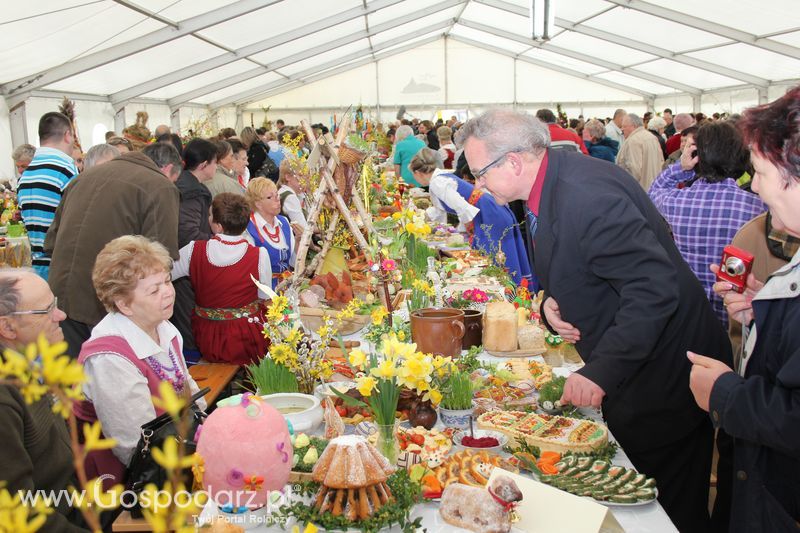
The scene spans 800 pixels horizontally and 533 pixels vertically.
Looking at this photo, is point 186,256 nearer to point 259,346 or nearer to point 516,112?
point 259,346

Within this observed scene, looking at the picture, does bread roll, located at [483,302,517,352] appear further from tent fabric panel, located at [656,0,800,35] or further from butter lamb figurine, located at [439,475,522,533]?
tent fabric panel, located at [656,0,800,35]

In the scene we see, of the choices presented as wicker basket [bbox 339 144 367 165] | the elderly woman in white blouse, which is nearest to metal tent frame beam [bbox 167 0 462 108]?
wicker basket [bbox 339 144 367 165]

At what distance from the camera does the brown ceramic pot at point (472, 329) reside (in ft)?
8.29

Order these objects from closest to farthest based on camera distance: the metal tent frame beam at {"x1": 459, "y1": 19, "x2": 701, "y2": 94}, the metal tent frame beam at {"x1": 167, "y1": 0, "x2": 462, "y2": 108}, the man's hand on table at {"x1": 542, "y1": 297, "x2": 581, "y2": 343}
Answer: the man's hand on table at {"x1": 542, "y1": 297, "x2": 581, "y2": 343} < the metal tent frame beam at {"x1": 167, "y1": 0, "x2": 462, "y2": 108} < the metal tent frame beam at {"x1": 459, "y1": 19, "x2": 701, "y2": 94}

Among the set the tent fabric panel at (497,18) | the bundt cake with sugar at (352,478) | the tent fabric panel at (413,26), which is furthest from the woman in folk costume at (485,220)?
the tent fabric panel at (413,26)

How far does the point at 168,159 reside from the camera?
3.92 metres

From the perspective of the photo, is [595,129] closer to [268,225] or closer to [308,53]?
[268,225]

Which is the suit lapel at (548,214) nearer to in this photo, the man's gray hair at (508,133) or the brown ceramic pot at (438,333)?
the man's gray hair at (508,133)

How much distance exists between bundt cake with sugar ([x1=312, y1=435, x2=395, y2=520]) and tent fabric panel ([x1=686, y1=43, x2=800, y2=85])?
14.5 metres

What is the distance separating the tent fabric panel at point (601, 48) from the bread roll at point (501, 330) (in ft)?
52.4

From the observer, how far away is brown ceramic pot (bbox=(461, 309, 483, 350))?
2.53 metres

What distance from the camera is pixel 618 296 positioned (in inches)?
77.9

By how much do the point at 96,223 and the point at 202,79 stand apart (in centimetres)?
1315

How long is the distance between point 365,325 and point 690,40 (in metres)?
14.1
